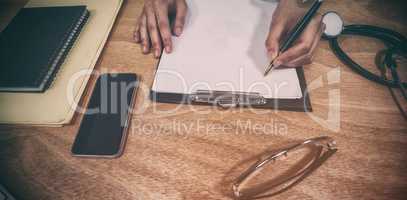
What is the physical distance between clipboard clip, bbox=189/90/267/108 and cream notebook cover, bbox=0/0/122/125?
227 mm

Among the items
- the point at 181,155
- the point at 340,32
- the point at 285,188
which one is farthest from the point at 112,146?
the point at 340,32

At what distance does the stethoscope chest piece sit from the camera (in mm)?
564

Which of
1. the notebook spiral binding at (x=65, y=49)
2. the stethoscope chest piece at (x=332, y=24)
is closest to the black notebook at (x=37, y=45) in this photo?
the notebook spiral binding at (x=65, y=49)

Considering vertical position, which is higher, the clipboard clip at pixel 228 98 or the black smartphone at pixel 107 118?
the clipboard clip at pixel 228 98

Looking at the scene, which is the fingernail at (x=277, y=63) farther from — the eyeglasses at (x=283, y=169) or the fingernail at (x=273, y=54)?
the eyeglasses at (x=283, y=169)

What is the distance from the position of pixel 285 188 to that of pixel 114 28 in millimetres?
513

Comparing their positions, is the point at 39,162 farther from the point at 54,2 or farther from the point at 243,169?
the point at 54,2

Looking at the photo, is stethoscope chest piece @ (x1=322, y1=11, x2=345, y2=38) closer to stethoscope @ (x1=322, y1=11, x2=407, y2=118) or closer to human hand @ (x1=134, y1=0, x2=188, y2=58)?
stethoscope @ (x1=322, y1=11, x2=407, y2=118)

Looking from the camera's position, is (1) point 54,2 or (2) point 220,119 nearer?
(2) point 220,119

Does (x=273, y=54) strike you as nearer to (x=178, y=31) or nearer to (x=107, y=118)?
(x=178, y=31)

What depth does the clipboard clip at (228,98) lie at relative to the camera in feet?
1.52

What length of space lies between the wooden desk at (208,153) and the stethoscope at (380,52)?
0.02 m

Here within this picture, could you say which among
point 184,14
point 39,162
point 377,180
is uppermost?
point 184,14

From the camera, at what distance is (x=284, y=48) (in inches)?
19.7
